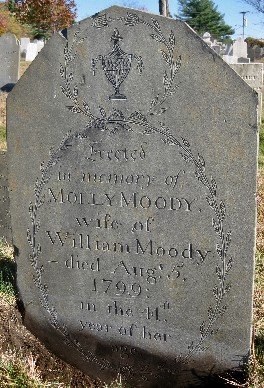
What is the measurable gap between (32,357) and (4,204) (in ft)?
6.70

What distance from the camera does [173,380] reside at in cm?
282

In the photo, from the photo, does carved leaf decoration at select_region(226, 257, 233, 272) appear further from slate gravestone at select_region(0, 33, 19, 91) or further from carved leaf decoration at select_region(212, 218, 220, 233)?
slate gravestone at select_region(0, 33, 19, 91)

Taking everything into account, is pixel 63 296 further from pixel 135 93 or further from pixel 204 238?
pixel 135 93

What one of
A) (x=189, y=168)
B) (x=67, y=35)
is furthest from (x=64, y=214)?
(x=67, y=35)

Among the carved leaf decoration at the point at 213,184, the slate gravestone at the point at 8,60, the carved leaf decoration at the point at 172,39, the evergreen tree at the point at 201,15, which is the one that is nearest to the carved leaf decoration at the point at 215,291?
the carved leaf decoration at the point at 213,184

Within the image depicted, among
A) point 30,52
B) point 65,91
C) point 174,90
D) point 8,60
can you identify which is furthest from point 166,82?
point 30,52

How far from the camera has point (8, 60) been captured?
13.4 meters

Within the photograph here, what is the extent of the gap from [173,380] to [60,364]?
29.1 inches

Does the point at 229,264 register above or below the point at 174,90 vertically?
below

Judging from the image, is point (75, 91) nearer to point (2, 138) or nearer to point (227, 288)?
point (227, 288)

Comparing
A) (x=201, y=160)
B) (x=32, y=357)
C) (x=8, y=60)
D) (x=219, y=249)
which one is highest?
(x=8, y=60)

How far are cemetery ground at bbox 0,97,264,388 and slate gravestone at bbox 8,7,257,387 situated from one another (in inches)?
3.1

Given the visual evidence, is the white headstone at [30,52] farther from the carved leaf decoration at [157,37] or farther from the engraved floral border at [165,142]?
the carved leaf decoration at [157,37]

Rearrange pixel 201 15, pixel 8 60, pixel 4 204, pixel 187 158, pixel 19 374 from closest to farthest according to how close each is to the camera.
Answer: pixel 187 158, pixel 19 374, pixel 4 204, pixel 8 60, pixel 201 15
